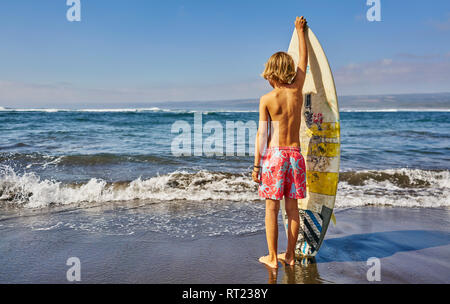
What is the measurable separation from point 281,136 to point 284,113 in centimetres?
21

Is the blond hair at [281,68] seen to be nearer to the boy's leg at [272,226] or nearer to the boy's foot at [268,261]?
the boy's leg at [272,226]

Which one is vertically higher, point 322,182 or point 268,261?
point 322,182

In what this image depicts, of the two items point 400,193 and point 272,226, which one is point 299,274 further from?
point 400,193

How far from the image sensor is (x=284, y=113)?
268 cm

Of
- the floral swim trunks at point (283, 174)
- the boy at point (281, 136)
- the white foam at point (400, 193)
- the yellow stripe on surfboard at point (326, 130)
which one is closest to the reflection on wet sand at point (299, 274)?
A: the boy at point (281, 136)

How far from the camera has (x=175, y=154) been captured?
9.47 meters

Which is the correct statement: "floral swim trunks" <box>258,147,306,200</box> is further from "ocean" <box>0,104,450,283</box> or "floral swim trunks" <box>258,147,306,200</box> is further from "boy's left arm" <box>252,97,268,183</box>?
"ocean" <box>0,104,450,283</box>

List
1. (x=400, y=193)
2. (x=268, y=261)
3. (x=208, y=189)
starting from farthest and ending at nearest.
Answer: (x=208, y=189)
(x=400, y=193)
(x=268, y=261)

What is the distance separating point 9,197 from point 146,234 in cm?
318

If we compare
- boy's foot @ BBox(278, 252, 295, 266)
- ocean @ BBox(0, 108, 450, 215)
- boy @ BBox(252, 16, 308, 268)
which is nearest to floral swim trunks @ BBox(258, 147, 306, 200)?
boy @ BBox(252, 16, 308, 268)

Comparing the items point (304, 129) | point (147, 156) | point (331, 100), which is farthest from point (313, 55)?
point (147, 156)

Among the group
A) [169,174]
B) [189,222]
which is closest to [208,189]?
[169,174]
